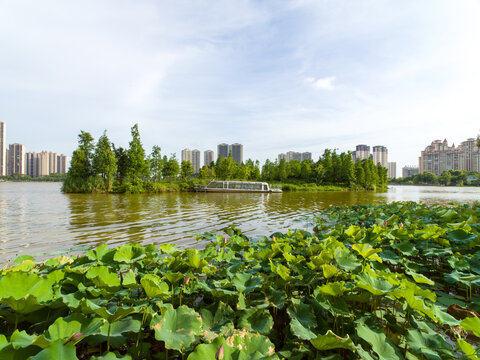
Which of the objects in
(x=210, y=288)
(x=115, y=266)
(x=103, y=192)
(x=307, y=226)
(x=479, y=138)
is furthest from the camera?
(x=103, y=192)

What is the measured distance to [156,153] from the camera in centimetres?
4159

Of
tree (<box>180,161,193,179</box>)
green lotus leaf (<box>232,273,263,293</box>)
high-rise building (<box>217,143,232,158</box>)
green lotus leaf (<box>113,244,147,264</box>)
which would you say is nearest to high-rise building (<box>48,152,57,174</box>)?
high-rise building (<box>217,143,232,158</box>)

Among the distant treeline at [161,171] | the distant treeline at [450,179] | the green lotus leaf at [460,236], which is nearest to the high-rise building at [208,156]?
the distant treeline at [161,171]

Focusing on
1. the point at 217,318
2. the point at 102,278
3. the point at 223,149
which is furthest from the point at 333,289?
the point at 223,149

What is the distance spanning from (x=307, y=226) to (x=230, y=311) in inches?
285

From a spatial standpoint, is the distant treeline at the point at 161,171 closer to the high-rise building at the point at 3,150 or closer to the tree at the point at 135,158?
the tree at the point at 135,158

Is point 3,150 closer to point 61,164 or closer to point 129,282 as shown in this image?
point 61,164

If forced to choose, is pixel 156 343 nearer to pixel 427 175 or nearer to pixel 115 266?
pixel 115 266

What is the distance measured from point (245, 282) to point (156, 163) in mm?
41813

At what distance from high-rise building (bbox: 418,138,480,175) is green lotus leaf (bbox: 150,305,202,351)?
117040 millimetres

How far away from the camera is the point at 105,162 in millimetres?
30562

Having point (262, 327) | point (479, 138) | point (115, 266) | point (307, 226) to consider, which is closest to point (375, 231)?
point (262, 327)

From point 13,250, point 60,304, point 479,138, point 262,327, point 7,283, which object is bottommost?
point 13,250

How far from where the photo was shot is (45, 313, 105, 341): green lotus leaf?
1.05m
